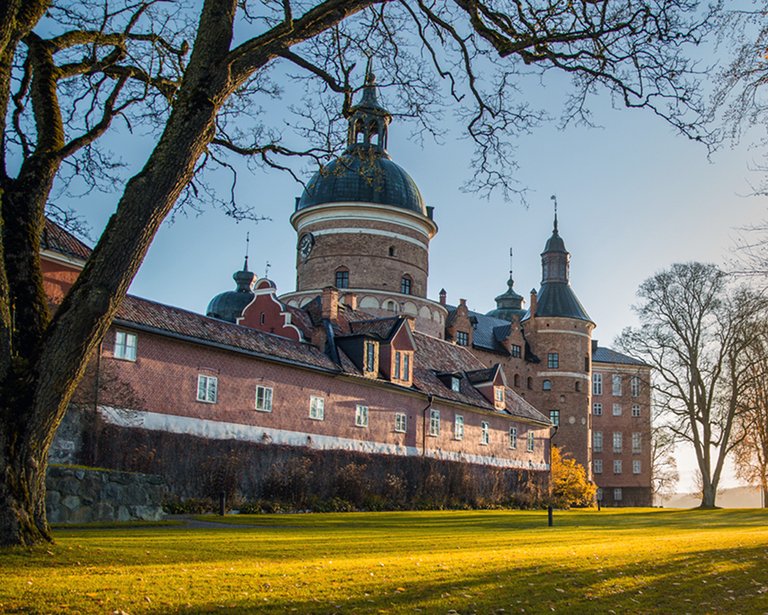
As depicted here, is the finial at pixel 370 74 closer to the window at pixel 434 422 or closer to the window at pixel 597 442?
the window at pixel 434 422

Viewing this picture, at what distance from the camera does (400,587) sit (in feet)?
28.3

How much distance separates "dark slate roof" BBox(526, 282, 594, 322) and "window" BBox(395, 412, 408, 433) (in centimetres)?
3367

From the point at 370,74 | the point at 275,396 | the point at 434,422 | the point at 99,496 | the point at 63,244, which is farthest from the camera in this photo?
the point at 434,422

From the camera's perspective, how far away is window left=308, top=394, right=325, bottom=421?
32.1 m

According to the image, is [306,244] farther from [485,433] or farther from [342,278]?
[485,433]

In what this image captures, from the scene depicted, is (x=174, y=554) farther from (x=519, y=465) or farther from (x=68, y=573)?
(x=519, y=465)

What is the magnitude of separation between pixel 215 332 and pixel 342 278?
2167 cm

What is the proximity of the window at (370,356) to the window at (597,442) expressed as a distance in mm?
48772

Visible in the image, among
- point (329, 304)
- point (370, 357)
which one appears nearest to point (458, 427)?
point (370, 357)

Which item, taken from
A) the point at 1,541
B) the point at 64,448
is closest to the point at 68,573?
the point at 1,541

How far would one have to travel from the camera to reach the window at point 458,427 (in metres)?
39.8

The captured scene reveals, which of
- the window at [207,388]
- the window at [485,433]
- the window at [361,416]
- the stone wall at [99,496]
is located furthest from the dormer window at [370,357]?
the stone wall at [99,496]

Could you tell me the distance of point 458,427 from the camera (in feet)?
132

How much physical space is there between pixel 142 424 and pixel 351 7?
1827 cm
